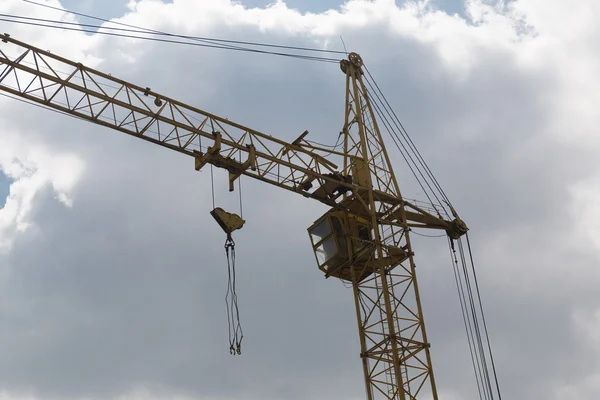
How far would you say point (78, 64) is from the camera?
3475 cm

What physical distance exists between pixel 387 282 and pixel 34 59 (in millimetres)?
17274

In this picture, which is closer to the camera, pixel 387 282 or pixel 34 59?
pixel 34 59

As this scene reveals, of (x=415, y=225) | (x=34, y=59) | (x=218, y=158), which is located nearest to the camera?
(x=34, y=59)

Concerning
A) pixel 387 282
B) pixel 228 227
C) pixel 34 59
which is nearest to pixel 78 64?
pixel 34 59

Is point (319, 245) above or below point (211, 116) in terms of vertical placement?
below

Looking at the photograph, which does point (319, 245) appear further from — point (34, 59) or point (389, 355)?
point (34, 59)

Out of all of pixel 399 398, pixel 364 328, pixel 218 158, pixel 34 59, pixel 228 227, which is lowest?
pixel 399 398

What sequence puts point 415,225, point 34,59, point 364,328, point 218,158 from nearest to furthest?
point 34,59 → point 218,158 → point 364,328 → point 415,225

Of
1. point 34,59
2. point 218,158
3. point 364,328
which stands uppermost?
point 34,59

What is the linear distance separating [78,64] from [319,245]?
13.3 m

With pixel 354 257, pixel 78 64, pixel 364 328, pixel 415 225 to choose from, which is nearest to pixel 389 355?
pixel 364 328

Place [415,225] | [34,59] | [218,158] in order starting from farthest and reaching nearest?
1. [415,225]
2. [218,158]
3. [34,59]

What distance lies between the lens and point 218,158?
3638 cm

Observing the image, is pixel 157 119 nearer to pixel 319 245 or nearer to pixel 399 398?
pixel 319 245
